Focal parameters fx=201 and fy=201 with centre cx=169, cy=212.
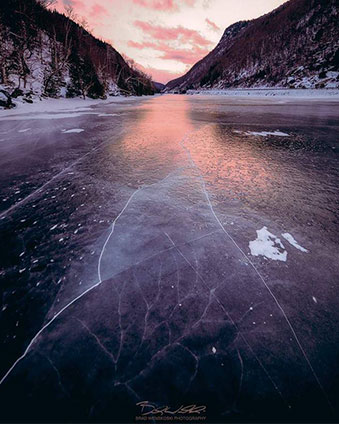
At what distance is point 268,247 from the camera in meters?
1.73

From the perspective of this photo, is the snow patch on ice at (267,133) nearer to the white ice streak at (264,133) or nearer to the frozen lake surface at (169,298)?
the white ice streak at (264,133)

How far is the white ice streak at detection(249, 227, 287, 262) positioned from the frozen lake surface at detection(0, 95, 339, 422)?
0.01 meters

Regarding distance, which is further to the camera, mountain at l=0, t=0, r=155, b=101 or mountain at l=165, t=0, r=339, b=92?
mountain at l=165, t=0, r=339, b=92

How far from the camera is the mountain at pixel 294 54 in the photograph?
46844 millimetres

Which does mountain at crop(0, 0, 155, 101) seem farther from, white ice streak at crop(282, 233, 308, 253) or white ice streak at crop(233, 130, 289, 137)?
white ice streak at crop(282, 233, 308, 253)

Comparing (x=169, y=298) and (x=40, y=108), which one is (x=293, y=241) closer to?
(x=169, y=298)

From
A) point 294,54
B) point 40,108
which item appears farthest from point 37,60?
point 294,54

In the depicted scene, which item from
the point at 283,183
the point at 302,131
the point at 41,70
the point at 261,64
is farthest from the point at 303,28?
the point at 283,183

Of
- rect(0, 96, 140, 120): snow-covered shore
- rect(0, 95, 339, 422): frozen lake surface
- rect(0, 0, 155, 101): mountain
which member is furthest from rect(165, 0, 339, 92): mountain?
rect(0, 95, 339, 422): frozen lake surface

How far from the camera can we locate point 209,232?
1914 mm

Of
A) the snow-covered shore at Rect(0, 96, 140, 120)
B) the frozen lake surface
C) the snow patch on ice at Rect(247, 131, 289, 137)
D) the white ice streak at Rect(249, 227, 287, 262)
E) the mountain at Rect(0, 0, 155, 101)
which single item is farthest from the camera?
the mountain at Rect(0, 0, 155, 101)

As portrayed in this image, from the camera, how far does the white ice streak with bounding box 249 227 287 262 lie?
165cm

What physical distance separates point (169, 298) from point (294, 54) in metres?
87.0

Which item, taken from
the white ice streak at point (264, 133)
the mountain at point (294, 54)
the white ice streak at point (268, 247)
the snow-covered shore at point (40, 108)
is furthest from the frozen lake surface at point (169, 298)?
the mountain at point (294, 54)
